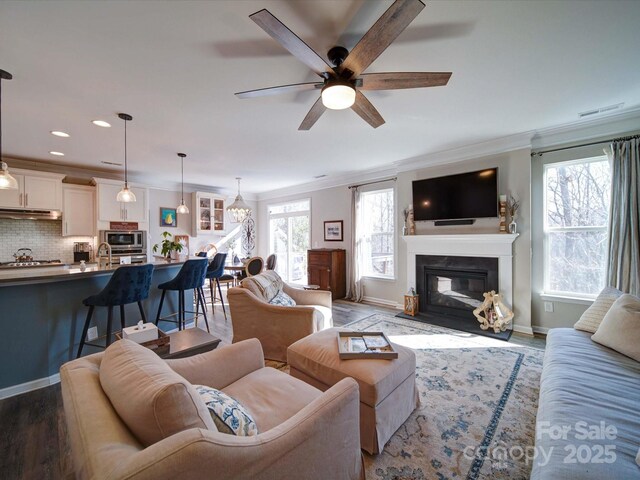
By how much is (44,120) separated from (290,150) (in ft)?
9.06

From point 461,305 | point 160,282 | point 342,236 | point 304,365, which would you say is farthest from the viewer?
point 342,236

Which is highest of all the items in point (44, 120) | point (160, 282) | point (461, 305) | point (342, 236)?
point (44, 120)

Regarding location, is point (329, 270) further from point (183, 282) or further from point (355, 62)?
point (355, 62)

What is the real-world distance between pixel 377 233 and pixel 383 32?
405 cm

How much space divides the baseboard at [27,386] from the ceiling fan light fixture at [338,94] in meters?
3.38

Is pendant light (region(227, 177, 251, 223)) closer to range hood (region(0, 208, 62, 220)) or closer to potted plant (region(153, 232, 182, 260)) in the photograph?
potted plant (region(153, 232, 182, 260))

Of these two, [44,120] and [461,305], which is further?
[461,305]

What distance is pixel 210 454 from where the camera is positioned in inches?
26.6

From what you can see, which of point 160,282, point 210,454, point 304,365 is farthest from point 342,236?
point 210,454

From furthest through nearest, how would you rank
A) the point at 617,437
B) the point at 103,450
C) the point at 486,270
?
the point at 486,270 < the point at 617,437 < the point at 103,450

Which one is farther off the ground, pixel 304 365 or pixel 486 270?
pixel 486 270

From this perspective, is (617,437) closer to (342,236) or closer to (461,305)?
(461,305)

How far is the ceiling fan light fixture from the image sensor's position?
1.71 meters

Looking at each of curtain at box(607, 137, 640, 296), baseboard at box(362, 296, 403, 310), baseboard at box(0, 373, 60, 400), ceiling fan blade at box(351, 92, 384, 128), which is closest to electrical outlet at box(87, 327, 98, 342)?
baseboard at box(0, 373, 60, 400)
